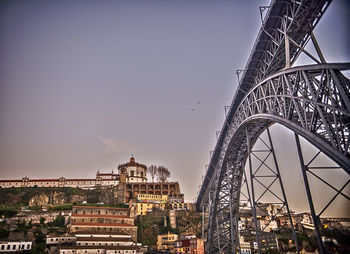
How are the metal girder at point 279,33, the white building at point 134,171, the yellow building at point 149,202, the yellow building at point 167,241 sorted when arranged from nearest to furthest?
the metal girder at point 279,33
the yellow building at point 167,241
the yellow building at point 149,202
the white building at point 134,171

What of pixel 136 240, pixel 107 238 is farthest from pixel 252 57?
pixel 136 240

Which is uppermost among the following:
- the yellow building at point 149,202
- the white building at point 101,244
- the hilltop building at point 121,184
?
the hilltop building at point 121,184

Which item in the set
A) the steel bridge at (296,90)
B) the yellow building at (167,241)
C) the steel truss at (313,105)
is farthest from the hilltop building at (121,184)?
the steel truss at (313,105)

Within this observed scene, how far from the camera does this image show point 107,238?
52.4 m

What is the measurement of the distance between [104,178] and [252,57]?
7236cm

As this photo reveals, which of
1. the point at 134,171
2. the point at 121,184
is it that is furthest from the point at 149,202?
the point at 134,171

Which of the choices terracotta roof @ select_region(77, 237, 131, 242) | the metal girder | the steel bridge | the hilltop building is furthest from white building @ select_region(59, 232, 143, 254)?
the metal girder

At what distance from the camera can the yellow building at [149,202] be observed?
2773 inches

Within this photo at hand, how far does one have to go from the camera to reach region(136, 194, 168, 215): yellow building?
231 feet

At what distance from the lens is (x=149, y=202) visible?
73062 mm

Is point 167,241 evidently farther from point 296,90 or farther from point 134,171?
point 296,90

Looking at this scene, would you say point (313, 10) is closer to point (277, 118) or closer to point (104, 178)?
point (277, 118)

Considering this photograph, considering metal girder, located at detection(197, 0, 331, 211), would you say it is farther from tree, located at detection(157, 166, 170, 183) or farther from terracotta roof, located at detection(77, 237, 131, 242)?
tree, located at detection(157, 166, 170, 183)

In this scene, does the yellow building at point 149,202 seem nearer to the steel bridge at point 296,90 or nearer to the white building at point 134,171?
the white building at point 134,171
